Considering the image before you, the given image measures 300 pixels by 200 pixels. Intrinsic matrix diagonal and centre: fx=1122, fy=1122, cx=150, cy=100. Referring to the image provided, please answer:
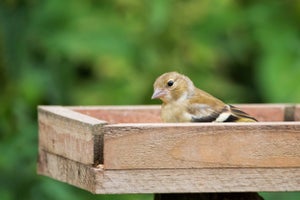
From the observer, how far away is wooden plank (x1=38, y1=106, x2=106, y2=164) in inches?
193

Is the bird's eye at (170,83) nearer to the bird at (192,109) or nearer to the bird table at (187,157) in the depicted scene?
the bird at (192,109)

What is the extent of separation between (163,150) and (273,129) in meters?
0.50

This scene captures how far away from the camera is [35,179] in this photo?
6840 mm

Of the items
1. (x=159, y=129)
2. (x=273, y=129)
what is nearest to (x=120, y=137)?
(x=159, y=129)

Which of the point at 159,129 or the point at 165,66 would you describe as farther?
the point at 165,66

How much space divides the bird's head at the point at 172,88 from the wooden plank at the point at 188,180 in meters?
0.80

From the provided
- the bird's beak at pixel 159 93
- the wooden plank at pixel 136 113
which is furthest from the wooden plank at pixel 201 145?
the wooden plank at pixel 136 113

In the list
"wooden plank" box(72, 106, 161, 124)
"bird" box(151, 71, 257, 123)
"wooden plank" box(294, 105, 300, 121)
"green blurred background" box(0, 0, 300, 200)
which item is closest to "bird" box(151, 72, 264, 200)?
"bird" box(151, 71, 257, 123)

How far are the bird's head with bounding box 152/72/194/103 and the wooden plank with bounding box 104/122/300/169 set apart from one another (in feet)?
2.43

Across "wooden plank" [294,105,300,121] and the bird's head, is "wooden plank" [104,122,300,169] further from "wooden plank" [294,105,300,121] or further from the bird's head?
"wooden plank" [294,105,300,121]

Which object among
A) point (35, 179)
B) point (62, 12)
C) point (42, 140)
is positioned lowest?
point (35, 179)

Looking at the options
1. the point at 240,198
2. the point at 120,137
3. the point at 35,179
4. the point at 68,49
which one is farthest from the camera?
the point at 68,49

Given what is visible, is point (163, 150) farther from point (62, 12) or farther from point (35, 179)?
point (62, 12)

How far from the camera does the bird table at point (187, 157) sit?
4.82 meters
